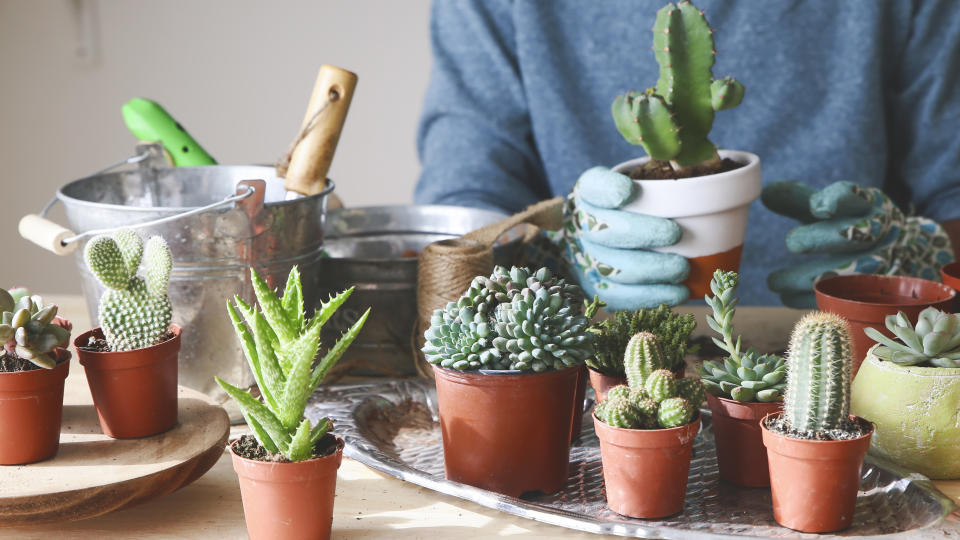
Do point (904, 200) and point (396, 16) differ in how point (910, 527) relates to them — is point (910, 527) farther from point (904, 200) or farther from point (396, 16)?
point (396, 16)

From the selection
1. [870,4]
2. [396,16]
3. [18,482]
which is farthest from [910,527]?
[396,16]

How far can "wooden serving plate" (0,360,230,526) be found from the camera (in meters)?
0.61

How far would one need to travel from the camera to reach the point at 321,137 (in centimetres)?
94

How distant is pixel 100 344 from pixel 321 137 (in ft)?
1.06

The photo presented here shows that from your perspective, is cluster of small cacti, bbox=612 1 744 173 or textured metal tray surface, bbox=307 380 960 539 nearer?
textured metal tray surface, bbox=307 380 960 539

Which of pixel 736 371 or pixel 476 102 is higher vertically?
pixel 476 102

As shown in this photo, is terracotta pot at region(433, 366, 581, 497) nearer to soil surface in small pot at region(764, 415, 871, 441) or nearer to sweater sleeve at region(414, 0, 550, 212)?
soil surface in small pot at region(764, 415, 871, 441)

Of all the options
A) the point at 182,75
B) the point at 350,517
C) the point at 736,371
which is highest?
the point at 182,75

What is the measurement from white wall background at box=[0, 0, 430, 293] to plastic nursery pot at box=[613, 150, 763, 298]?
166 cm

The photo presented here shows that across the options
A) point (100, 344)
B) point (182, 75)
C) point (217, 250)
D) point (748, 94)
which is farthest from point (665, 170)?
point (182, 75)

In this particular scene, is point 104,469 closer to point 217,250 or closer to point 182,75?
point 217,250

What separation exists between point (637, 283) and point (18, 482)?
2.02ft

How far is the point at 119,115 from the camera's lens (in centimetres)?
246

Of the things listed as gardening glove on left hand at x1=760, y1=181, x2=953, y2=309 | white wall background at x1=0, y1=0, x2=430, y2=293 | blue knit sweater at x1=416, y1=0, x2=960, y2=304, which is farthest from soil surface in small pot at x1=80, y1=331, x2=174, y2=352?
white wall background at x1=0, y1=0, x2=430, y2=293
